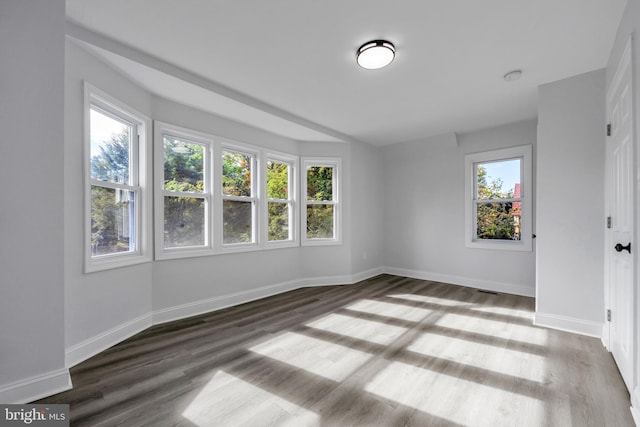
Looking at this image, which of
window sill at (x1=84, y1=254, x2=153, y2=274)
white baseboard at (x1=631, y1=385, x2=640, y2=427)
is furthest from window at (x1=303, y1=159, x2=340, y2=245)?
white baseboard at (x1=631, y1=385, x2=640, y2=427)

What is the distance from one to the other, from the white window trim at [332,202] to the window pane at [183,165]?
1.73 metres

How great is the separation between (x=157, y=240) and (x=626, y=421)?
12.9ft

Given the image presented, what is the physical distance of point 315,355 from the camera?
2.36m

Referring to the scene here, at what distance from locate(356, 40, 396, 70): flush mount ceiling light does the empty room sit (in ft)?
0.06

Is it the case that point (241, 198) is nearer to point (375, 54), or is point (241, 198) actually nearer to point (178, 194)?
point (178, 194)

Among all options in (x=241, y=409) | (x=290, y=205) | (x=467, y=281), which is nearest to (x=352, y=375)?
(x=241, y=409)

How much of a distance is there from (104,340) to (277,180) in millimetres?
2914

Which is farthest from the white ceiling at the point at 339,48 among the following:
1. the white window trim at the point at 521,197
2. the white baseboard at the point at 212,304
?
the white baseboard at the point at 212,304

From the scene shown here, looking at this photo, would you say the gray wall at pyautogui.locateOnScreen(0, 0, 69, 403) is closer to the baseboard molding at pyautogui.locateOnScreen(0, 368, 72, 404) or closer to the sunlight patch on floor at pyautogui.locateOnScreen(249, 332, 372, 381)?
the baseboard molding at pyautogui.locateOnScreen(0, 368, 72, 404)

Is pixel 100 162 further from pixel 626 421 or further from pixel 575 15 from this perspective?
Result: pixel 626 421

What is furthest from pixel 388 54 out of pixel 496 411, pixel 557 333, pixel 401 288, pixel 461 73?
pixel 401 288

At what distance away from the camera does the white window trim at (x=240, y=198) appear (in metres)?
3.60

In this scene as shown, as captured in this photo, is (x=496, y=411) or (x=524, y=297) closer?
(x=496, y=411)

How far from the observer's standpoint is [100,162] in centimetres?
254
